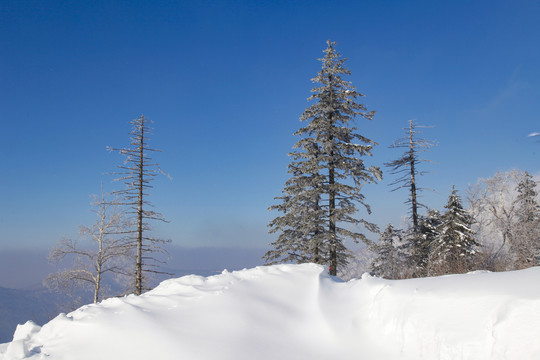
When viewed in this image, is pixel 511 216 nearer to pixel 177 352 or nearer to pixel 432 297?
pixel 432 297

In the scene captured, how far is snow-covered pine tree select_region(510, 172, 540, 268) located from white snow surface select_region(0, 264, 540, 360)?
304 inches

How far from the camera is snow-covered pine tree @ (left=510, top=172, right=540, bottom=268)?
12250 mm

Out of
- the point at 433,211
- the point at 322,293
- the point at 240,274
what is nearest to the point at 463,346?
the point at 322,293

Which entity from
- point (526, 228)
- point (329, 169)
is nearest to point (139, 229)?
point (329, 169)

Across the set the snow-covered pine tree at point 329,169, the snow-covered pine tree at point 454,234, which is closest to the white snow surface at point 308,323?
the snow-covered pine tree at point 329,169

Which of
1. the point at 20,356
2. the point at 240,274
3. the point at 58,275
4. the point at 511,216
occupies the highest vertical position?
the point at 511,216

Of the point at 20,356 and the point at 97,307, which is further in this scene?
the point at 97,307

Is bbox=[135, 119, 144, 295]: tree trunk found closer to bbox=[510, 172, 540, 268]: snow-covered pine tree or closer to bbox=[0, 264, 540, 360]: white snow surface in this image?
bbox=[0, 264, 540, 360]: white snow surface

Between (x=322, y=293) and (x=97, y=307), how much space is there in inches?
171

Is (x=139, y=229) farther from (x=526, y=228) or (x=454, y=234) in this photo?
(x=526, y=228)

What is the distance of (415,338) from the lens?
3658 mm

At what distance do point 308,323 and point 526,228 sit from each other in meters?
17.7

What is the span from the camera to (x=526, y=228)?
15.9 m

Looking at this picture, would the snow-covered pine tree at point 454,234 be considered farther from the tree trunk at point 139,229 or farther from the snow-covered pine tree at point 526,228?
the tree trunk at point 139,229
